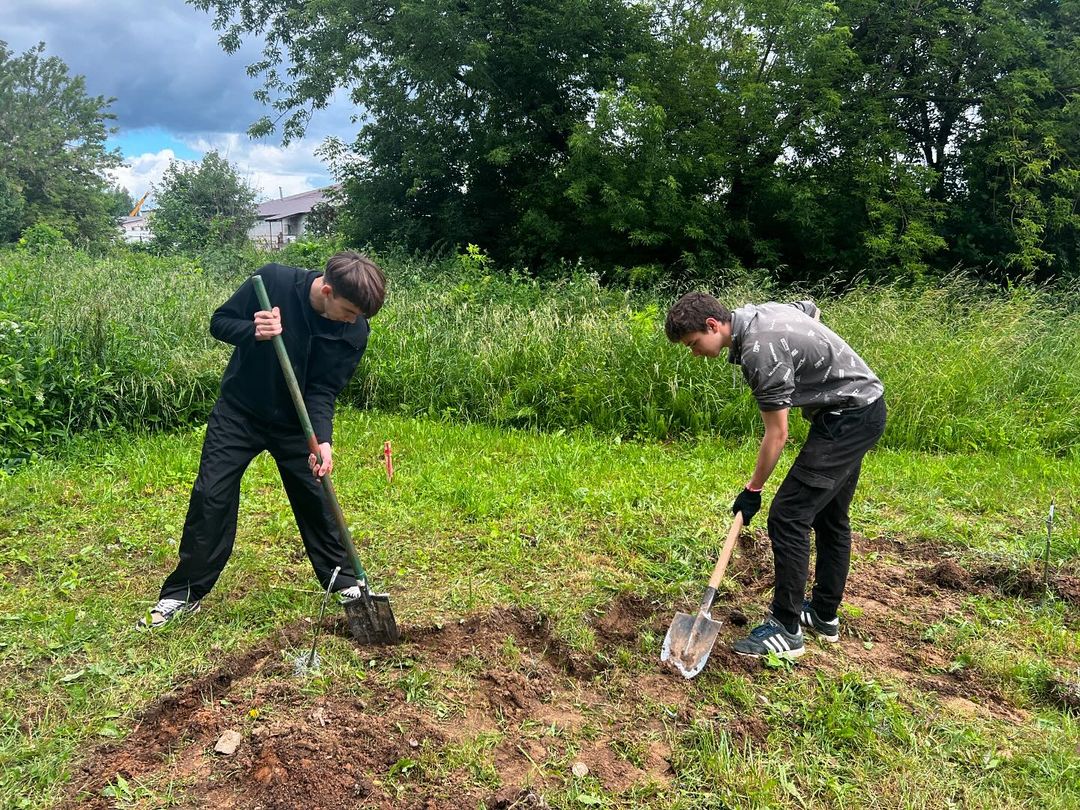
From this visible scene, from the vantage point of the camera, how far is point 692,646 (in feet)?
9.96

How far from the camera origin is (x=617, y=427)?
21.6ft

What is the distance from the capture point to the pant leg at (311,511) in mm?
3275

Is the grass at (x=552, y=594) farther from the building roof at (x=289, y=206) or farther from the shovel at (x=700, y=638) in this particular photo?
the building roof at (x=289, y=206)

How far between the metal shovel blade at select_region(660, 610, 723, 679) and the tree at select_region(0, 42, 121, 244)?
34858 mm

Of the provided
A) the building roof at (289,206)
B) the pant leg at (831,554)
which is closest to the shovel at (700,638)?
the pant leg at (831,554)

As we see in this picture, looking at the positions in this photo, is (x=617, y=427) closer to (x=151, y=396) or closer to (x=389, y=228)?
(x=151, y=396)

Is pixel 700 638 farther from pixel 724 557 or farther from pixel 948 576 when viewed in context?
pixel 948 576

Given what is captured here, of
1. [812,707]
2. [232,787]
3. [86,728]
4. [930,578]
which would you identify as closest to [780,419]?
[812,707]

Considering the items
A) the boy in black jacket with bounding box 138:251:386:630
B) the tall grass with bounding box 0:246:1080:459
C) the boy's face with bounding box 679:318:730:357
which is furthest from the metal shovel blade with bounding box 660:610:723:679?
the tall grass with bounding box 0:246:1080:459

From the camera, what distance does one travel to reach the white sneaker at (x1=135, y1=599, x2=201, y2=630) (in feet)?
10.9

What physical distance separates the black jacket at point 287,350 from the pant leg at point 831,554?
2.22 meters

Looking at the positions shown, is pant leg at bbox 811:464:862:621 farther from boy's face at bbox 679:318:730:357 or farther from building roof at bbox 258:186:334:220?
building roof at bbox 258:186:334:220

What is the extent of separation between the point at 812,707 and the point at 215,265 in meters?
16.1

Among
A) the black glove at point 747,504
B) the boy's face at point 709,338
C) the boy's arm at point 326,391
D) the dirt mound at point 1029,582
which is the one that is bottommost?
the dirt mound at point 1029,582
